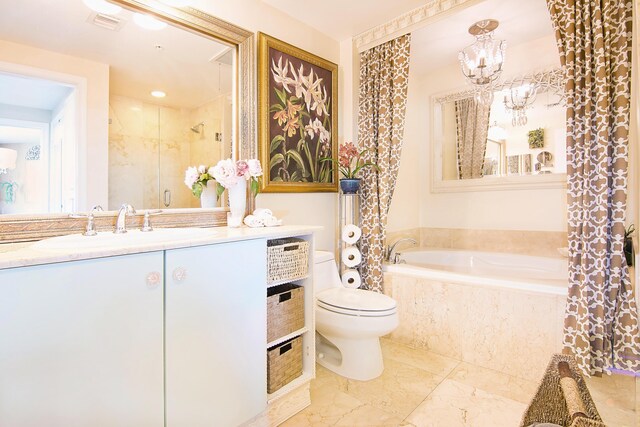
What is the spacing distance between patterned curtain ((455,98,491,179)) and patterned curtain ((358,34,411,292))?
1110 mm

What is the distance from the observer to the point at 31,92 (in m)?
1.36

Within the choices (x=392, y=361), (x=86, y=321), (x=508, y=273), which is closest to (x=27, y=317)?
(x=86, y=321)

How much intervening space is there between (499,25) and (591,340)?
88.4 inches

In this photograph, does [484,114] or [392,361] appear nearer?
[392,361]

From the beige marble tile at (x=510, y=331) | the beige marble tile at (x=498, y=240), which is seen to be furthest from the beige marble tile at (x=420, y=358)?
the beige marble tile at (x=498, y=240)

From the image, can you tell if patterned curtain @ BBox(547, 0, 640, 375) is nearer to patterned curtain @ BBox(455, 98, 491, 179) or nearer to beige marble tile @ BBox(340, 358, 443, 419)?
beige marble tile @ BBox(340, 358, 443, 419)

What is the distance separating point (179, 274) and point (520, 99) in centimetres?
287

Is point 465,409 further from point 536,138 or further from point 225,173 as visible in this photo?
point 536,138

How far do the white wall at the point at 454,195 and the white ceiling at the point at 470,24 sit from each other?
0.15m

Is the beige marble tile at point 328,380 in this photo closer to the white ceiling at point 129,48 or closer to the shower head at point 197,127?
the shower head at point 197,127

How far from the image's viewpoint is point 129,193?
162 cm

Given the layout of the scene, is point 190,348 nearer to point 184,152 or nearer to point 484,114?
point 184,152

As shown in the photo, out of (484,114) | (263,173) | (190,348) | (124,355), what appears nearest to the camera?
(124,355)

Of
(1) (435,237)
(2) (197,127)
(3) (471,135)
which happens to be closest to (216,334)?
(2) (197,127)
